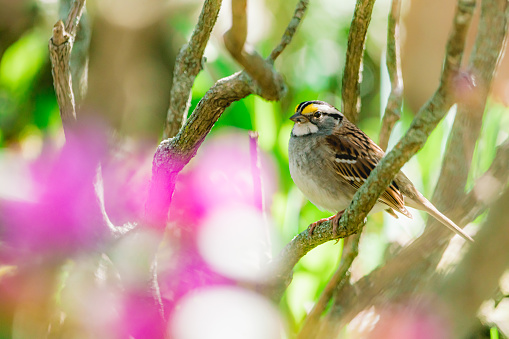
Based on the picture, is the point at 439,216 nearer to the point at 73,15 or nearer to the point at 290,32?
the point at 290,32

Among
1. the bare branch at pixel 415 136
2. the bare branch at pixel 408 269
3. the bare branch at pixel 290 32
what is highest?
the bare branch at pixel 290 32

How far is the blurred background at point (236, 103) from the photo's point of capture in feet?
7.61

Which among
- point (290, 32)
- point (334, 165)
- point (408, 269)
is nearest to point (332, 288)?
point (408, 269)

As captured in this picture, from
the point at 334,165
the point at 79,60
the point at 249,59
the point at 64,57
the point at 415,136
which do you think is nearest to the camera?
the point at 415,136

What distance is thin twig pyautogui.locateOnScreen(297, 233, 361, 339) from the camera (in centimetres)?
178

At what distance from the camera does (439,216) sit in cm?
184

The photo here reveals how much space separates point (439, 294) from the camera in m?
1.70

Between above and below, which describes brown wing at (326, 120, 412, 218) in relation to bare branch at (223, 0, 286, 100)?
below

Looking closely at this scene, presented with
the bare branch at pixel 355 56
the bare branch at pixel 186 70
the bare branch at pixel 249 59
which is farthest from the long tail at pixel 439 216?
the bare branch at pixel 186 70

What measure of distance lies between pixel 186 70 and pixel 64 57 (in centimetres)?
37

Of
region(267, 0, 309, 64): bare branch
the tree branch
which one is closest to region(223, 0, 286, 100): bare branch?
the tree branch

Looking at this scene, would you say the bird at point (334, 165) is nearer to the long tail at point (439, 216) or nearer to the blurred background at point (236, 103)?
the long tail at point (439, 216)

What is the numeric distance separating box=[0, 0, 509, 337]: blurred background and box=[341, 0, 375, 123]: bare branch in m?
0.50

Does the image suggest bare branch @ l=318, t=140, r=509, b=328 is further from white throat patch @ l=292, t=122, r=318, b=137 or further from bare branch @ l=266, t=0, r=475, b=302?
white throat patch @ l=292, t=122, r=318, b=137
